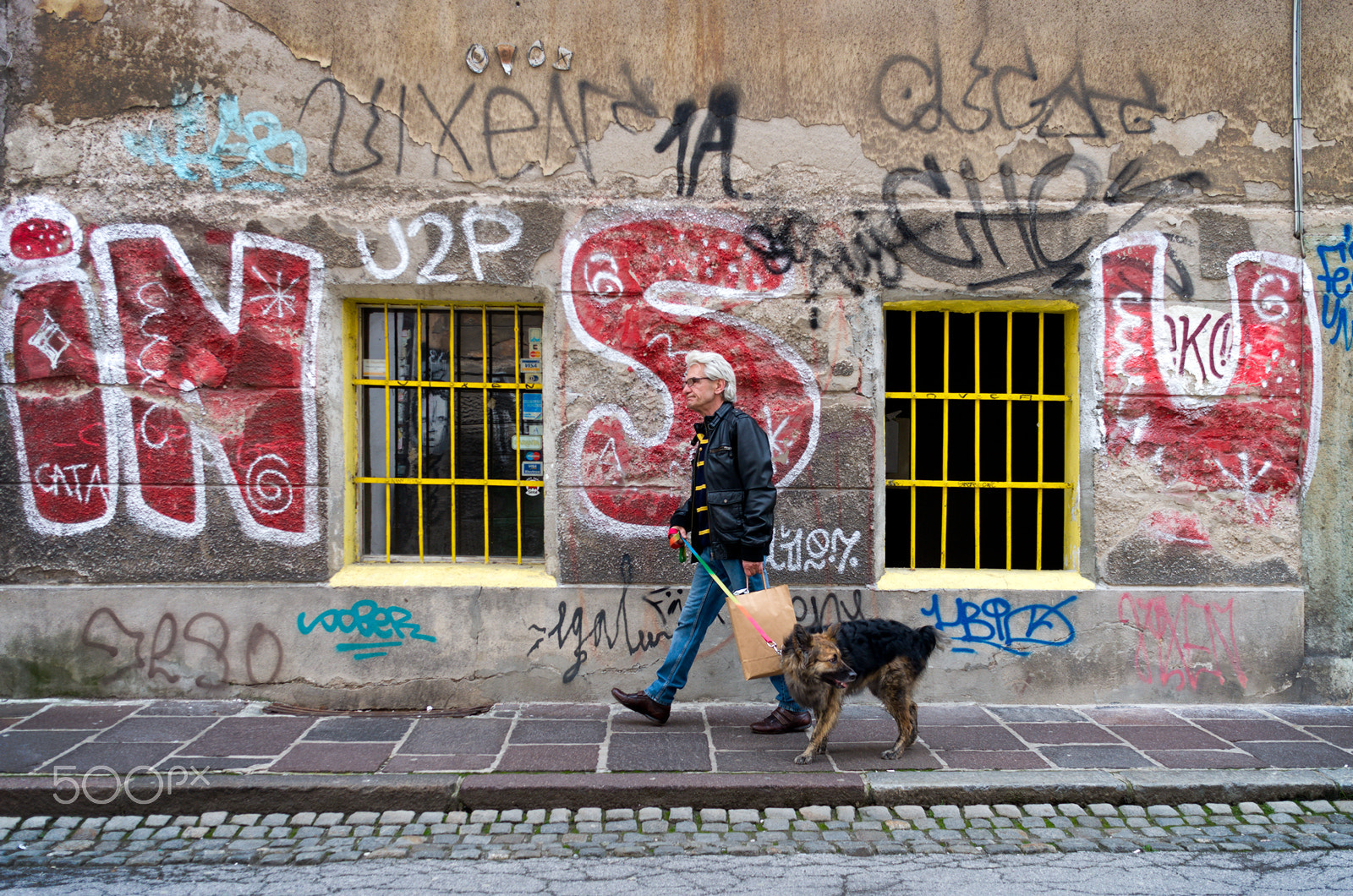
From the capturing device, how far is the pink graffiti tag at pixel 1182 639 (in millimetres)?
5062

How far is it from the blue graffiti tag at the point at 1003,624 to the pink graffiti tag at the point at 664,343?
4.08 ft

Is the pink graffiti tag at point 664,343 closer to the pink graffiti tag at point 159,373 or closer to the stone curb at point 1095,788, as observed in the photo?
the pink graffiti tag at point 159,373

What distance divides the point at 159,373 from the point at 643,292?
2.81 m

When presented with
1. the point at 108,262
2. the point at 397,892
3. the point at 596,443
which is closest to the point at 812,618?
the point at 596,443

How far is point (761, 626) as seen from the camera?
403 centimetres

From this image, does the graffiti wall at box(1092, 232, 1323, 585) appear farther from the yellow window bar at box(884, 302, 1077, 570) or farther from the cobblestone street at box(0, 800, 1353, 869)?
the cobblestone street at box(0, 800, 1353, 869)

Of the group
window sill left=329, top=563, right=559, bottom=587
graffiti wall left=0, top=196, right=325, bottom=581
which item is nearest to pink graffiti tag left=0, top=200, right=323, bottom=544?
graffiti wall left=0, top=196, right=325, bottom=581

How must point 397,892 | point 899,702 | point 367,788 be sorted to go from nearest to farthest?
point 397,892
point 367,788
point 899,702

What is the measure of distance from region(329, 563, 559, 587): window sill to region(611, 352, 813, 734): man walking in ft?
2.94

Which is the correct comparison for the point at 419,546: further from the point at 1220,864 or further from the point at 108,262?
the point at 1220,864

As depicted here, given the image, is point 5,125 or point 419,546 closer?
point 5,125

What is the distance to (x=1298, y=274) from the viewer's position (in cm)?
515

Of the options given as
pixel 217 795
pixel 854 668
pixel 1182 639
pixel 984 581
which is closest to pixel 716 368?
pixel 854 668

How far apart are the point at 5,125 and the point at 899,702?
586cm
